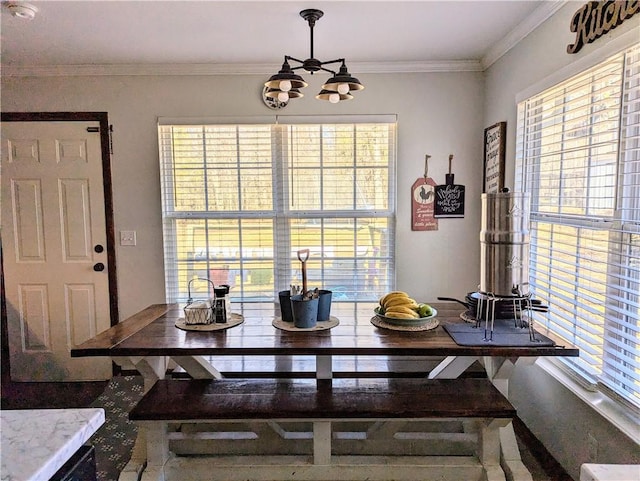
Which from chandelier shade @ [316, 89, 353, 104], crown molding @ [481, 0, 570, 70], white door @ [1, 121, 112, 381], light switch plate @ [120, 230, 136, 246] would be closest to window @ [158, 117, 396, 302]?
light switch plate @ [120, 230, 136, 246]

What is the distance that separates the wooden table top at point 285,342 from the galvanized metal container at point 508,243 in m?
0.25

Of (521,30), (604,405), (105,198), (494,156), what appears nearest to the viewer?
(604,405)

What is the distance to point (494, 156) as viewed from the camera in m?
3.00

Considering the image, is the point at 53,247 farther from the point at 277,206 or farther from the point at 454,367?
the point at 454,367

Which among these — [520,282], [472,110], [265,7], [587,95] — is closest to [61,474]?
[520,282]

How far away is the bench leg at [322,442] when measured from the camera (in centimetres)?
191

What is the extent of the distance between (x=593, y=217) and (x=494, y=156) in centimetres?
121

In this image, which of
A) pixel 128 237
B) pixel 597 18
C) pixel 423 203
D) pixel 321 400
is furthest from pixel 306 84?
pixel 128 237

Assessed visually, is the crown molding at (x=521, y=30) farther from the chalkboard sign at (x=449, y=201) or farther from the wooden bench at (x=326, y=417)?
the wooden bench at (x=326, y=417)

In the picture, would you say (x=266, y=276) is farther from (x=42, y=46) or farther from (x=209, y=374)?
(x=42, y=46)

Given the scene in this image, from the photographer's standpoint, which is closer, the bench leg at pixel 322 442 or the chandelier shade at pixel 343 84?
the bench leg at pixel 322 442

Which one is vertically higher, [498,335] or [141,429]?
[498,335]

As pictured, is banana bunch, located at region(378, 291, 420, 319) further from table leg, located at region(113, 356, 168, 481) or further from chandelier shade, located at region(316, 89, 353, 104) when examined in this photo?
table leg, located at region(113, 356, 168, 481)

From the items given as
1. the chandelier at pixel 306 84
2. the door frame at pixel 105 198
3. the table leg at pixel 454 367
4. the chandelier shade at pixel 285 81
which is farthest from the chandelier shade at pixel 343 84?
the door frame at pixel 105 198
